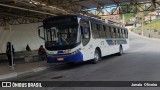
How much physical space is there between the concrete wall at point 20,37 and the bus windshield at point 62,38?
54.5 feet

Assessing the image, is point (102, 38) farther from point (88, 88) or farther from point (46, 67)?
point (88, 88)

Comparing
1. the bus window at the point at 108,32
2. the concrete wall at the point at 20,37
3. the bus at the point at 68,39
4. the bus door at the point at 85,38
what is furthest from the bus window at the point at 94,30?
the concrete wall at the point at 20,37

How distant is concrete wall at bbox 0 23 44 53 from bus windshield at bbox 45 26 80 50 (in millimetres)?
16615

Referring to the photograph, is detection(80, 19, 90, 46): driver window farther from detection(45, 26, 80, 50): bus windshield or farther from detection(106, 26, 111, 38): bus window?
detection(106, 26, 111, 38): bus window

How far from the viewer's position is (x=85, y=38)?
58.7 ft

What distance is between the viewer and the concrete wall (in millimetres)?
32938

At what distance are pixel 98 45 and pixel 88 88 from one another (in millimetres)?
10451

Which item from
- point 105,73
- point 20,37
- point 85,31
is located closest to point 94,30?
point 85,31

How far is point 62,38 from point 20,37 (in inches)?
771

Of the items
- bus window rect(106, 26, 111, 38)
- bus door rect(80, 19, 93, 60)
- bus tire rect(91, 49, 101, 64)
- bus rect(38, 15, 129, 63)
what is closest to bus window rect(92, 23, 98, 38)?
bus rect(38, 15, 129, 63)

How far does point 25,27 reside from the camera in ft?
121

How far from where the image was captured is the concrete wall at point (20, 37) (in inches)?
1297

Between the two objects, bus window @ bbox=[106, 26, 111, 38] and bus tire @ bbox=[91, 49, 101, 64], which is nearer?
bus tire @ bbox=[91, 49, 101, 64]

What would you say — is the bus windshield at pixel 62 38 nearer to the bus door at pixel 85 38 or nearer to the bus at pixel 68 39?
the bus at pixel 68 39
